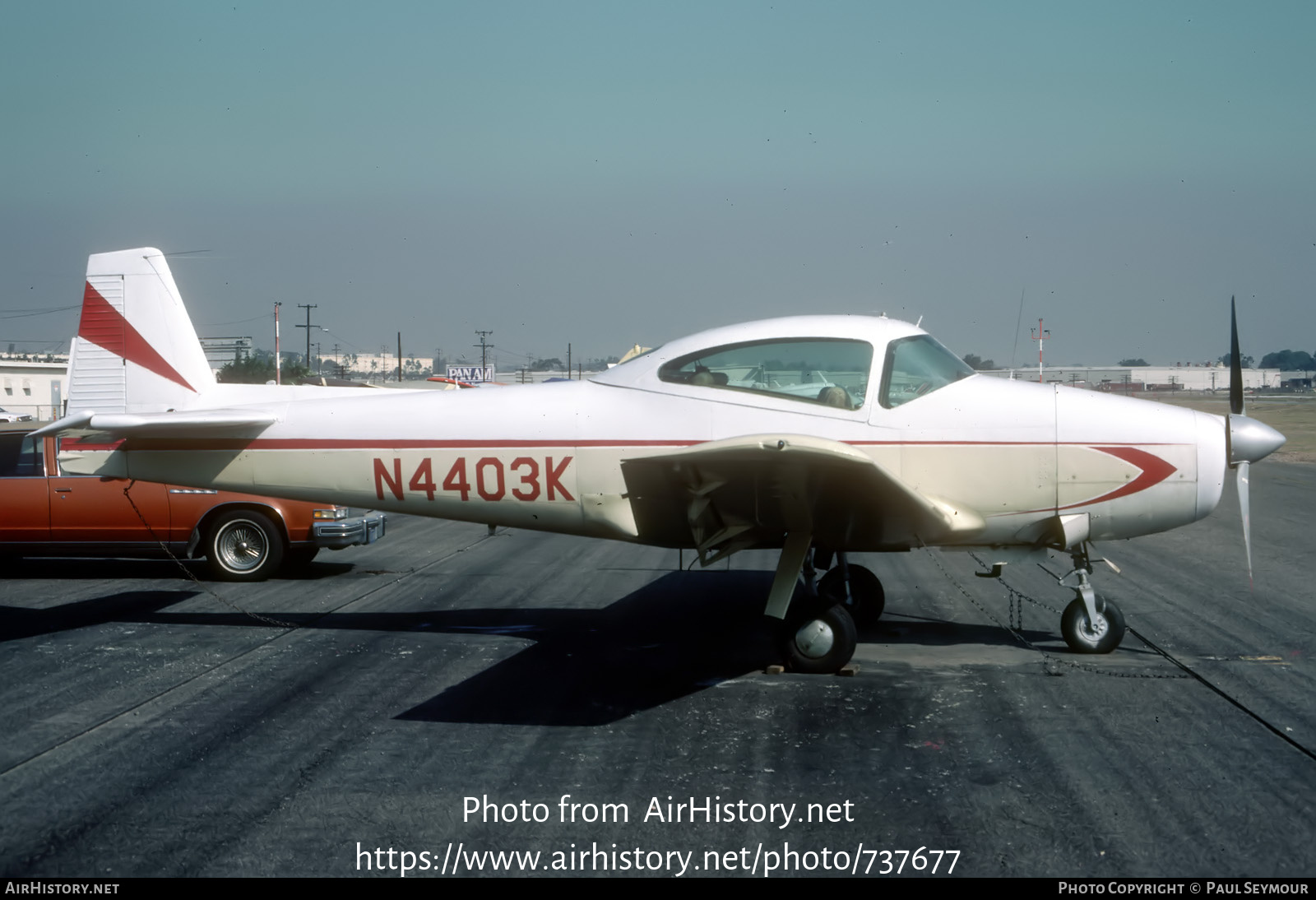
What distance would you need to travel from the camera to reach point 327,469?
8477 mm

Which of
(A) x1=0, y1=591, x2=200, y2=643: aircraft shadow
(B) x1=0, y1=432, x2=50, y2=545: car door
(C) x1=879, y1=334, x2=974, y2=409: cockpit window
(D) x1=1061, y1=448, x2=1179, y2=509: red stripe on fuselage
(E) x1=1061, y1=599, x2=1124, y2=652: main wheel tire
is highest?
(C) x1=879, y1=334, x2=974, y2=409: cockpit window

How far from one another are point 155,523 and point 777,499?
7836mm

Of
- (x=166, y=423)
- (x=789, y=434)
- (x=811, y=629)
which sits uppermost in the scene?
(x=166, y=423)

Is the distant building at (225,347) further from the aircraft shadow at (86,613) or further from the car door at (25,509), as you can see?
the aircraft shadow at (86,613)

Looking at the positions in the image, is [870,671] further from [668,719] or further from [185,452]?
[185,452]

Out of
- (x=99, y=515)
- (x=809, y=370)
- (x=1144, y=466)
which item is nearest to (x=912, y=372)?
(x=809, y=370)

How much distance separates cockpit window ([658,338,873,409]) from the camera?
7.77 m

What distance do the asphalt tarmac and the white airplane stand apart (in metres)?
0.94

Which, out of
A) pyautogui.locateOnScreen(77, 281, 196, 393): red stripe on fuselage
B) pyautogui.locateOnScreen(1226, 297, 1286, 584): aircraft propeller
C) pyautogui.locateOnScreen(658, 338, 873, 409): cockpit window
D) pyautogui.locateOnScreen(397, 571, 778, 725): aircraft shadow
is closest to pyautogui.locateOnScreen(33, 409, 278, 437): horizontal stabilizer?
pyautogui.locateOnScreen(77, 281, 196, 393): red stripe on fuselage

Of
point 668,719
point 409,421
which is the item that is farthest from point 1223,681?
point 409,421

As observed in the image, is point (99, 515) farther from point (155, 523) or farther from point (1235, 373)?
point (1235, 373)

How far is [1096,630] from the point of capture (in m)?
7.79

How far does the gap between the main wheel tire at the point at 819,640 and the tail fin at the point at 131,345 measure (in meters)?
5.56

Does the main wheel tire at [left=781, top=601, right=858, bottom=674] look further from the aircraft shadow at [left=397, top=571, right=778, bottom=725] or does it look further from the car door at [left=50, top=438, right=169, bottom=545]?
the car door at [left=50, top=438, right=169, bottom=545]
